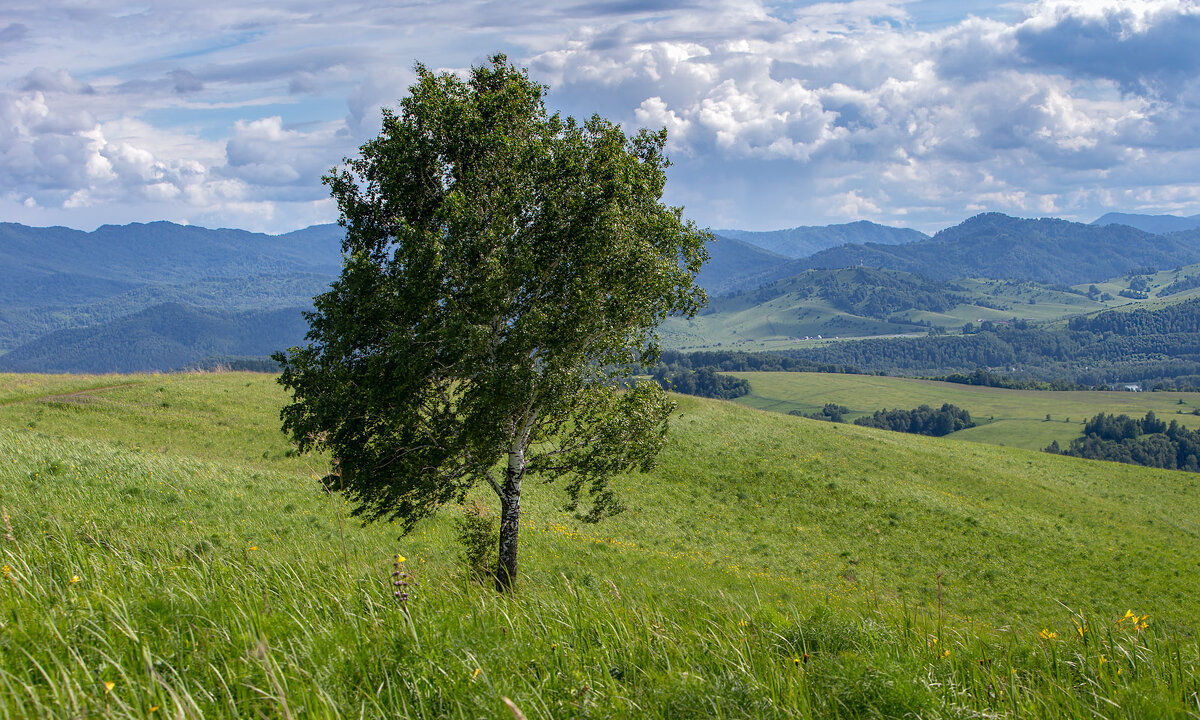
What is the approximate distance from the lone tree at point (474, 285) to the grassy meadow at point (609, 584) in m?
2.93

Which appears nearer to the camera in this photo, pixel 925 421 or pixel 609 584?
pixel 609 584

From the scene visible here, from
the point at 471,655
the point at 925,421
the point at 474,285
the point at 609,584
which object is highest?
the point at 474,285

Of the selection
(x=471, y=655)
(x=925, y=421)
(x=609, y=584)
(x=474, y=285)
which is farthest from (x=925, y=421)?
(x=471, y=655)

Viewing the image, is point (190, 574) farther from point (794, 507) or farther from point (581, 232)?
point (794, 507)

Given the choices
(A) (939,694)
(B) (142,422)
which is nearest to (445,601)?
(A) (939,694)

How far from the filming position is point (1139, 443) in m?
150

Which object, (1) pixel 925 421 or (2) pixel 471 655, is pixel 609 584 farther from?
(1) pixel 925 421

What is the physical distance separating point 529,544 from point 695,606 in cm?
2006

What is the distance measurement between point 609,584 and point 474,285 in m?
10.1

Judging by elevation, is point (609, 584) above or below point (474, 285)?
below

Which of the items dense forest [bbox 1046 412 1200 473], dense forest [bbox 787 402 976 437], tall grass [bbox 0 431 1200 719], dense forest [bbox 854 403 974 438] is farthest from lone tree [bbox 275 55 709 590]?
dense forest [bbox 854 403 974 438]

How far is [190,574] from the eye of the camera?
6.69 metres

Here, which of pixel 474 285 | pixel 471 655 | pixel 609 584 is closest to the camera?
pixel 471 655

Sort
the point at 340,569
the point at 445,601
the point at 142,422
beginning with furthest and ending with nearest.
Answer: the point at 142,422 < the point at 340,569 < the point at 445,601
